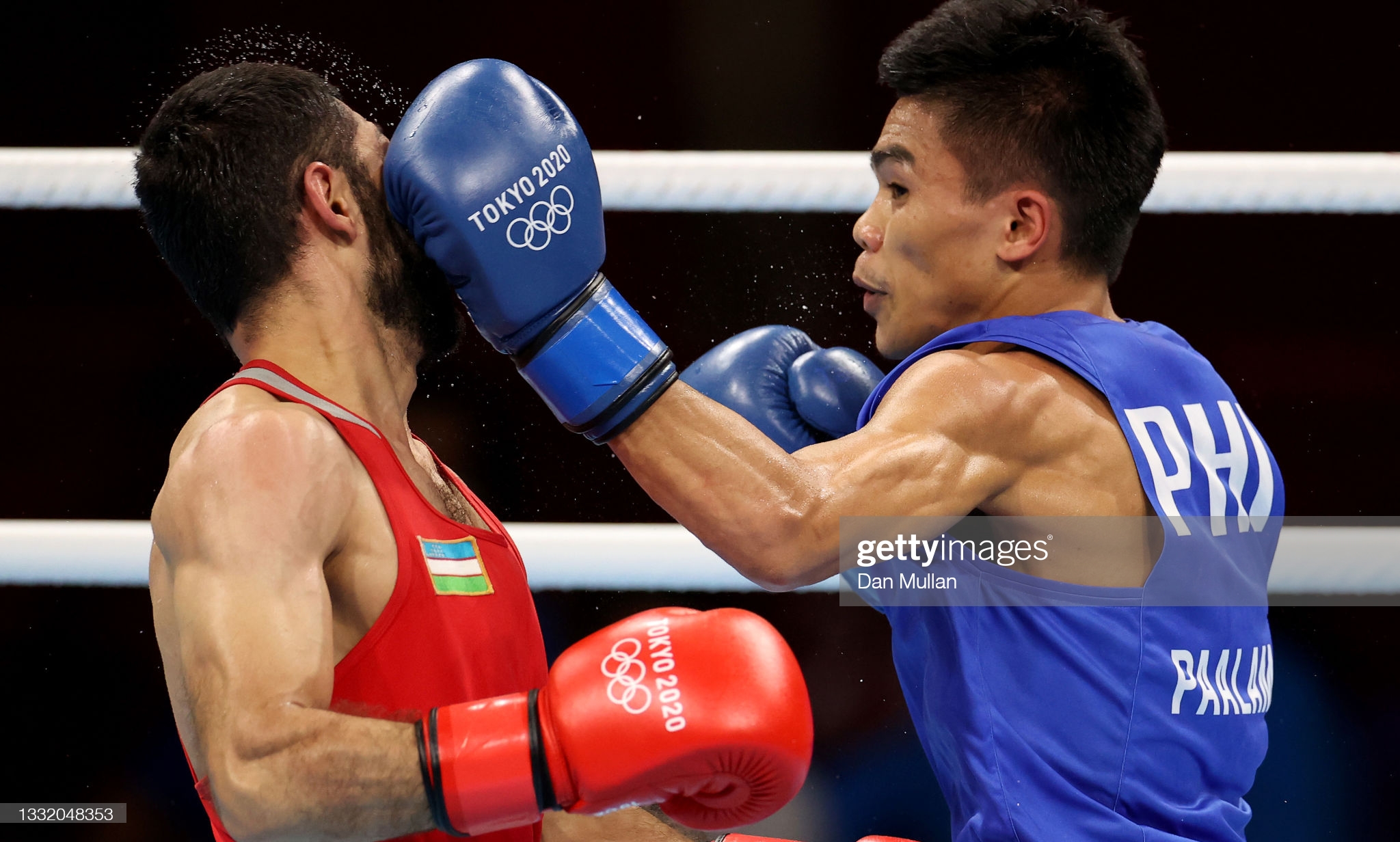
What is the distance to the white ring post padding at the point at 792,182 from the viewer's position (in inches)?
101

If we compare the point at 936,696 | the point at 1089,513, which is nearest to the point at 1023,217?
the point at 1089,513

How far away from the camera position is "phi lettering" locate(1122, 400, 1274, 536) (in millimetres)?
1722

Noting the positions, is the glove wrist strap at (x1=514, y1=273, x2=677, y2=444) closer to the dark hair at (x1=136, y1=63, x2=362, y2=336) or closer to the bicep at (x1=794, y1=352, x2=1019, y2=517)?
the bicep at (x1=794, y1=352, x2=1019, y2=517)

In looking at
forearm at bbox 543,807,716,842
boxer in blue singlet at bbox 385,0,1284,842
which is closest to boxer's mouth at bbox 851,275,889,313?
boxer in blue singlet at bbox 385,0,1284,842

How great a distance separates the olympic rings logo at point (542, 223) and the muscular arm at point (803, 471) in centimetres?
28

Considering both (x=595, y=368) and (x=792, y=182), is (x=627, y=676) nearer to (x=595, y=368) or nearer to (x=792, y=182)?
(x=595, y=368)

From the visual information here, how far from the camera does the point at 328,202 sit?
5.71 ft

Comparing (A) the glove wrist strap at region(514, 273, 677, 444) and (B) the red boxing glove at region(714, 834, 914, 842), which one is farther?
(B) the red boxing glove at region(714, 834, 914, 842)

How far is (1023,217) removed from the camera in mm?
1899

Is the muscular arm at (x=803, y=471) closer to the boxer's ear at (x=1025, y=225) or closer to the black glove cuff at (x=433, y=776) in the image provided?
the boxer's ear at (x=1025, y=225)

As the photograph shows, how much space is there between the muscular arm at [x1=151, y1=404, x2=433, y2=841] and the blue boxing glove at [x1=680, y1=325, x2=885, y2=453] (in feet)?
2.85

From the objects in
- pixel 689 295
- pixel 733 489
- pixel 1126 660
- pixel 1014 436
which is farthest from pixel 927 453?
pixel 689 295

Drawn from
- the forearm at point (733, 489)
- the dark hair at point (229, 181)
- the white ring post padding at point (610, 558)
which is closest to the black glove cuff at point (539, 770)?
the forearm at point (733, 489)

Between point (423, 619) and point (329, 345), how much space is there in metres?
0.44
